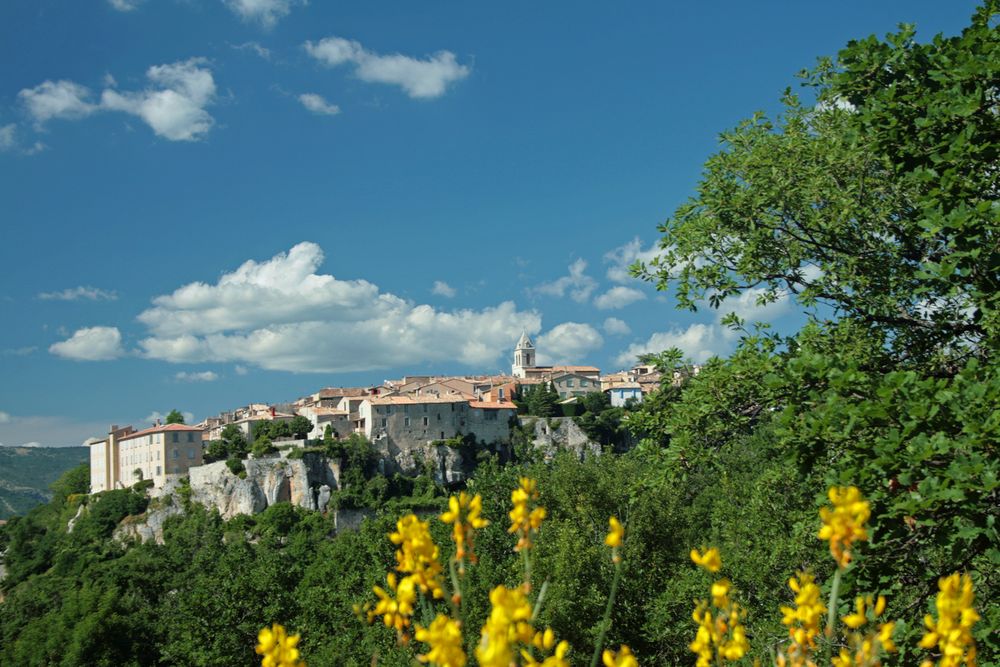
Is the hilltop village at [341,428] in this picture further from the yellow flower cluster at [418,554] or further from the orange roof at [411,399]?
the yellow flower cluster at [418,554]

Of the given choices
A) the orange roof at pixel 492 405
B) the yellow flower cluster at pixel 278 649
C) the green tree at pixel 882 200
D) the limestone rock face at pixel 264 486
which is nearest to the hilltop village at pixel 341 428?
the orange roof at pixel 492 405

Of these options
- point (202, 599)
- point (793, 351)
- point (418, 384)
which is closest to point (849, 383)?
point (793, 351)

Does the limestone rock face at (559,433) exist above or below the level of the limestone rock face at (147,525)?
above

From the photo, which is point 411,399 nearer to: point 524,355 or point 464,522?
point 524,355

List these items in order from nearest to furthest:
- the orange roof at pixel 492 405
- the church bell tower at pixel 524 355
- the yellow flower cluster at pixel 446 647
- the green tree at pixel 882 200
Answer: the yellow flower cluster at pixel 446 647 → the green tree at pixel 882 200 → the orange roof at pixel 492 405 → the church bell tower at pixel 524 355

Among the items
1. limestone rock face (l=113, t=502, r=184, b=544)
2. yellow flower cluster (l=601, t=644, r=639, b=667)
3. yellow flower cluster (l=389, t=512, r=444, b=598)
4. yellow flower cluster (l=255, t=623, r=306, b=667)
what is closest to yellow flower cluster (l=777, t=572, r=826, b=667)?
yellow flower cluster (l=601, t=644, r=639, b=667)

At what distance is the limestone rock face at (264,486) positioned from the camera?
86.1m

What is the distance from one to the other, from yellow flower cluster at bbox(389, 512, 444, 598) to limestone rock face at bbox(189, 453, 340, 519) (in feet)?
284

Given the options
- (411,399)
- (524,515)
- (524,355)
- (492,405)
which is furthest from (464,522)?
(524,355)

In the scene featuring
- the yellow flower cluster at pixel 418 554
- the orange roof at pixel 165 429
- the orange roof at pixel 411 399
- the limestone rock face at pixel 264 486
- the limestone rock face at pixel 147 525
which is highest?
the orange roof at pixel 411 399

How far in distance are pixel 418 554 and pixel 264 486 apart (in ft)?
288

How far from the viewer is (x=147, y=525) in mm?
86688

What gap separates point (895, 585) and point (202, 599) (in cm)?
2712

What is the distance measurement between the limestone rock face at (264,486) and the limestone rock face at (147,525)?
269cm
